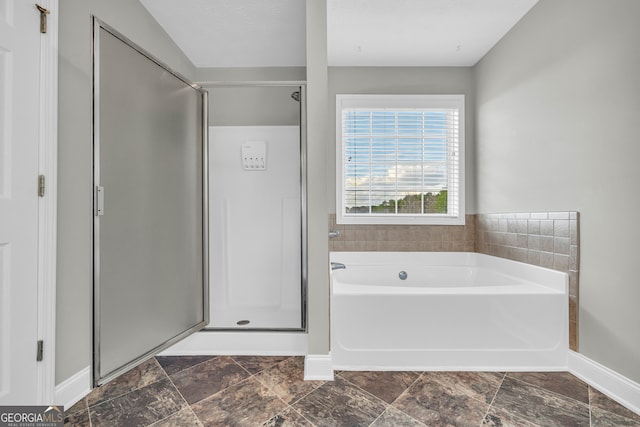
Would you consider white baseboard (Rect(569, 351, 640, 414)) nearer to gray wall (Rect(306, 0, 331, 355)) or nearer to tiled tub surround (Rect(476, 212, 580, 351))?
tiled tub surround (Rect(476, 212, 580, 351))

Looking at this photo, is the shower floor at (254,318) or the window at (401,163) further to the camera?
the window at (401,163)

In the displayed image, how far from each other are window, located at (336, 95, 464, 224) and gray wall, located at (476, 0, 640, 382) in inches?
25.2

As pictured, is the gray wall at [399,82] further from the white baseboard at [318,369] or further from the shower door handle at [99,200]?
the shower door handle at [99,200]

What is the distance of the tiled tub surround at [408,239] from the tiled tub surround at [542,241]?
0.20 m

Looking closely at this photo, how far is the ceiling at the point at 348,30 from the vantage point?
2248 millimetres

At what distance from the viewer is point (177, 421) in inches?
56.0

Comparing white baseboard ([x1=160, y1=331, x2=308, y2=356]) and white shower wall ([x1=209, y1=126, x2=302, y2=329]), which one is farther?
white shower wall ([x1=209, y1=126, x2=302, y2=329])

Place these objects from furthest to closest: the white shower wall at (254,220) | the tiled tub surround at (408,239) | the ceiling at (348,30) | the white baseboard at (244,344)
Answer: the tiled tub surround at (408,239) < the white shower wall at (254,220) < the ceiling at (348,30) < the white baseboard at (244,344)

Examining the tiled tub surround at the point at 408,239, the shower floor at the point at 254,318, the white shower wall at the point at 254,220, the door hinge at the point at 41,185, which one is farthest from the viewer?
the tiled tub surround at the point at 408,239

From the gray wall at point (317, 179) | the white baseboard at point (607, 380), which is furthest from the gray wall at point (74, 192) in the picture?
the white baseboard at point (607, 380)

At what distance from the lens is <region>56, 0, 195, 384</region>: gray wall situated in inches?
59.5

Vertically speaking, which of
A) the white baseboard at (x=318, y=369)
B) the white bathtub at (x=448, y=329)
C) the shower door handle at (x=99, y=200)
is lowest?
the white baseboard at (x=318, y=369)

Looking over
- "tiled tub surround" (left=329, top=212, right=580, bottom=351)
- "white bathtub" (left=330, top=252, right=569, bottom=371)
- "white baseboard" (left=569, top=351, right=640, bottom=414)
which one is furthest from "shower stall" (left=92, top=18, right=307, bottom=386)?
"white baseboard" (left=569, top=351, right=640, bottom=414)

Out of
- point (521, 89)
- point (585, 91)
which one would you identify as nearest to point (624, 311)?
point (585, 91)
